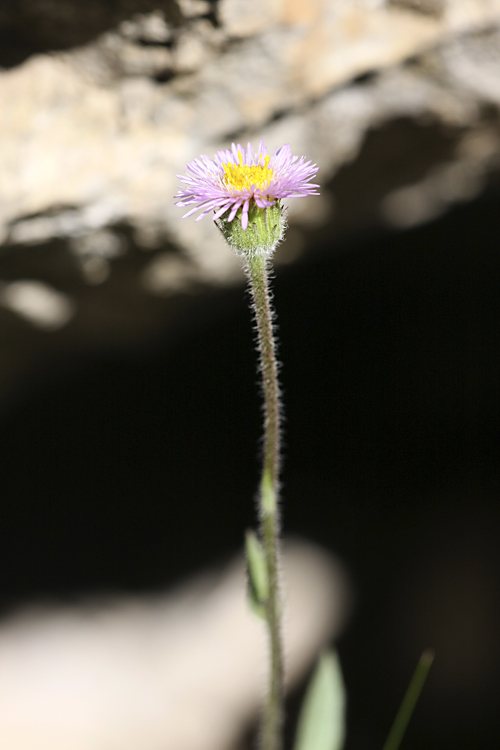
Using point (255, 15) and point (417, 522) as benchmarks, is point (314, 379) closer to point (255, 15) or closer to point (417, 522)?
point (417, 522)

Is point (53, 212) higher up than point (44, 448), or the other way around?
point (53, 212)

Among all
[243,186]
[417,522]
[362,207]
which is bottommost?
[417,522]

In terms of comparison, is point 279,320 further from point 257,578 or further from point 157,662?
point 257,578

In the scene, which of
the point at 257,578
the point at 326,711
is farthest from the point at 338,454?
the point at 257,578

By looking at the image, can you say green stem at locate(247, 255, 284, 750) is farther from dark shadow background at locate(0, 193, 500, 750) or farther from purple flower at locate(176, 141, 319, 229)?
dark shadow background at locate(0, 193, 500, 750)

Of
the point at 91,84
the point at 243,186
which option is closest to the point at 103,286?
the point at 91,84

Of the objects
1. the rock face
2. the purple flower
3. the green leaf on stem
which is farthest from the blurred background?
the green leaf on stem
